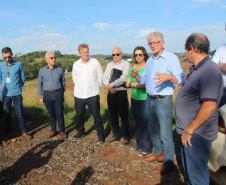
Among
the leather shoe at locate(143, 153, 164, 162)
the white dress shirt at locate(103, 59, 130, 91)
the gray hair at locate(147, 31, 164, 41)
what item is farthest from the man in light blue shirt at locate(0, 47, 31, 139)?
the gray hair at locate(147, 31, 164, 41)

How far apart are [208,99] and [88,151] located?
3.23 meters

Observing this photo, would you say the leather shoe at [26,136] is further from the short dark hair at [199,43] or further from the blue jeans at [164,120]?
the short dark hair at [199,43]

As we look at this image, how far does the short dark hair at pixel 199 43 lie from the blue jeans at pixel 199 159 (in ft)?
2.79

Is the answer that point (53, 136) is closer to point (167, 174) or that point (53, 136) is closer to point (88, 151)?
point (88, 151)

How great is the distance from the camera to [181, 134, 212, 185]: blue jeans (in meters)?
2.07

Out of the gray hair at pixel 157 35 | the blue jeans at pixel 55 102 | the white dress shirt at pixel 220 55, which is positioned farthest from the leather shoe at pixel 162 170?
the blue jeans at pixel 55 102

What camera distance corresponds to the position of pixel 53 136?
5555 millimetres

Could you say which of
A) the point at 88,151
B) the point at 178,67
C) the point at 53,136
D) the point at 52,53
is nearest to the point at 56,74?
the point at 52,53

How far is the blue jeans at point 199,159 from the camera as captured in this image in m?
2.07

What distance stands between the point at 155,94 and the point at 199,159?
56.1 inches

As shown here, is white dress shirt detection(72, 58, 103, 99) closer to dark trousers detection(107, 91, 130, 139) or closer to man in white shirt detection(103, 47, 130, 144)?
man in white shirt detection(103, 47, 130, 144)

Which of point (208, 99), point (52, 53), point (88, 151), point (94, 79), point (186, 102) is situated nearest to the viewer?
point (208, 99)

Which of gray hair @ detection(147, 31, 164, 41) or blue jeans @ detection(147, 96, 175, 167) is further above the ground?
gray hair @ detection(147, 31, 164, 41)

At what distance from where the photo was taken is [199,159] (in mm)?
2086
